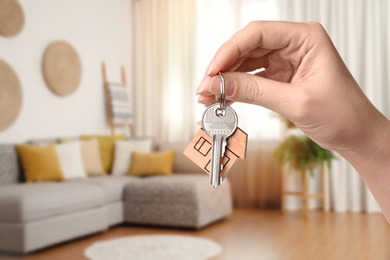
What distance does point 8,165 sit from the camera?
3.69 metres

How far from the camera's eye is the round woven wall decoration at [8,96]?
3.94 meters

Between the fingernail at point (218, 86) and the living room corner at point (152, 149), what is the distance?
2.50m

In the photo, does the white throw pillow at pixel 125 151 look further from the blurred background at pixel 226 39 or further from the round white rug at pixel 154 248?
the round white rug at pixel 154 248

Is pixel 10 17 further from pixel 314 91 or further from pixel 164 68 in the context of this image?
pixel 314 91

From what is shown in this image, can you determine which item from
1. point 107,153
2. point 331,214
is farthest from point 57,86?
point 331,214

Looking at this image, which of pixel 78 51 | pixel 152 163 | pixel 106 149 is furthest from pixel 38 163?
pixel 78 51

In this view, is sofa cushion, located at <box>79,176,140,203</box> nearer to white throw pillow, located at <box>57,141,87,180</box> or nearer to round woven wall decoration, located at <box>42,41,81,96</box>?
white throw pillow, located at <box>57,141,87,180</box>

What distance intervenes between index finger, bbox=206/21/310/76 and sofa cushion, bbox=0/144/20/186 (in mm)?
3489

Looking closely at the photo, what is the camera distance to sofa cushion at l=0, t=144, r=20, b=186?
3.64 meters

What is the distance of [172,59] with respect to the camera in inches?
229

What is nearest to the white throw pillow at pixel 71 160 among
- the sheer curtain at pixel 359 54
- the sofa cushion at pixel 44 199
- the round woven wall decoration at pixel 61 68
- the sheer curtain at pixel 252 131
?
the sofa cushion at pixel 44 199

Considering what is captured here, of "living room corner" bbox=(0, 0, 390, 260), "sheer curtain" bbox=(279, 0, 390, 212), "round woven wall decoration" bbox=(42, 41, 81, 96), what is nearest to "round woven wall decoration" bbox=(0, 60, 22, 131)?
"living room corner" bbox=(0, 0, 390, 260)

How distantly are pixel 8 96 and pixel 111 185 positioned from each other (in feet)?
4.27

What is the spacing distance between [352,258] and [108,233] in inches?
83.1
